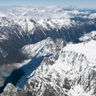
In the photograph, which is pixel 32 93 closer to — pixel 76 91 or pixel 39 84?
pixel 39 84

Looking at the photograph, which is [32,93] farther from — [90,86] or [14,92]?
[90,86]

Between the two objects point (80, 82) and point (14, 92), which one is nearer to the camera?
point (14, 92)

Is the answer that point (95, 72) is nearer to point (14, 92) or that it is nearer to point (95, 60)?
point (95, 60)

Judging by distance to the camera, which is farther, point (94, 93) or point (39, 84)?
point (39, 84)

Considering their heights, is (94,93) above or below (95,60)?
below

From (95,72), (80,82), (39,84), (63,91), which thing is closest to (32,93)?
(39,84)

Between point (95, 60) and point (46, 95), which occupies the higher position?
point (95, 60)

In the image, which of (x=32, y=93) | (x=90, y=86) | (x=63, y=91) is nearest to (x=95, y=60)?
(x=90, y=86)
